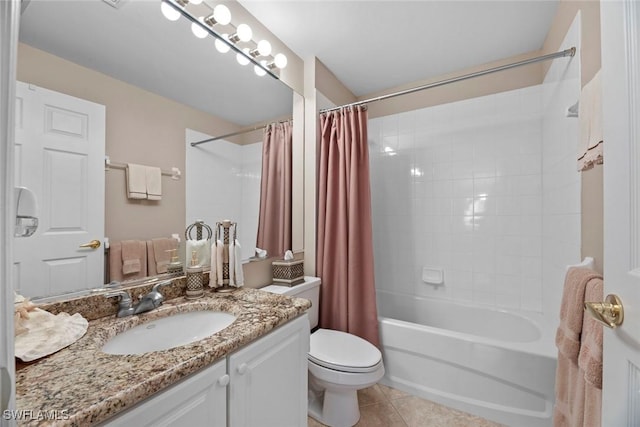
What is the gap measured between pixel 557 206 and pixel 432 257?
0.99 metres

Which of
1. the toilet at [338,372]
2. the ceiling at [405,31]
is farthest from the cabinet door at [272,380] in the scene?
the ceiling at [405,31]

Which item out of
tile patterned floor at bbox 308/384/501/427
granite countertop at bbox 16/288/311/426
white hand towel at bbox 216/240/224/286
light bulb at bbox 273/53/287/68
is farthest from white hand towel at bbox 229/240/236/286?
light bulb at bbox 273/53/287/68

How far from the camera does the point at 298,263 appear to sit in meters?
1.82

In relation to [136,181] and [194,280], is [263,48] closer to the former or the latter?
[136,181]

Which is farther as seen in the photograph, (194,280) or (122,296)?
(194,280)

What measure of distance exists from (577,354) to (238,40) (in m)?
2.18

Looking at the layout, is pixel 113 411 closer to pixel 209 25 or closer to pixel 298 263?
pixel 298 263

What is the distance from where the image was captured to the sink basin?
895 millimetres

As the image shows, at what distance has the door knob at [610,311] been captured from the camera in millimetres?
567

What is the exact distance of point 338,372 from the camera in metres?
1.43

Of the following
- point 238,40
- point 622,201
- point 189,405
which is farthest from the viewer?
point 238,40

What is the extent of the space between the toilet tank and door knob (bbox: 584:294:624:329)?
1362mm

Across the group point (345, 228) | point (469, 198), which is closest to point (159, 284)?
point (345, 228)

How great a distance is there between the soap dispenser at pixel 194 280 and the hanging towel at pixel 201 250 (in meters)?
0.03
